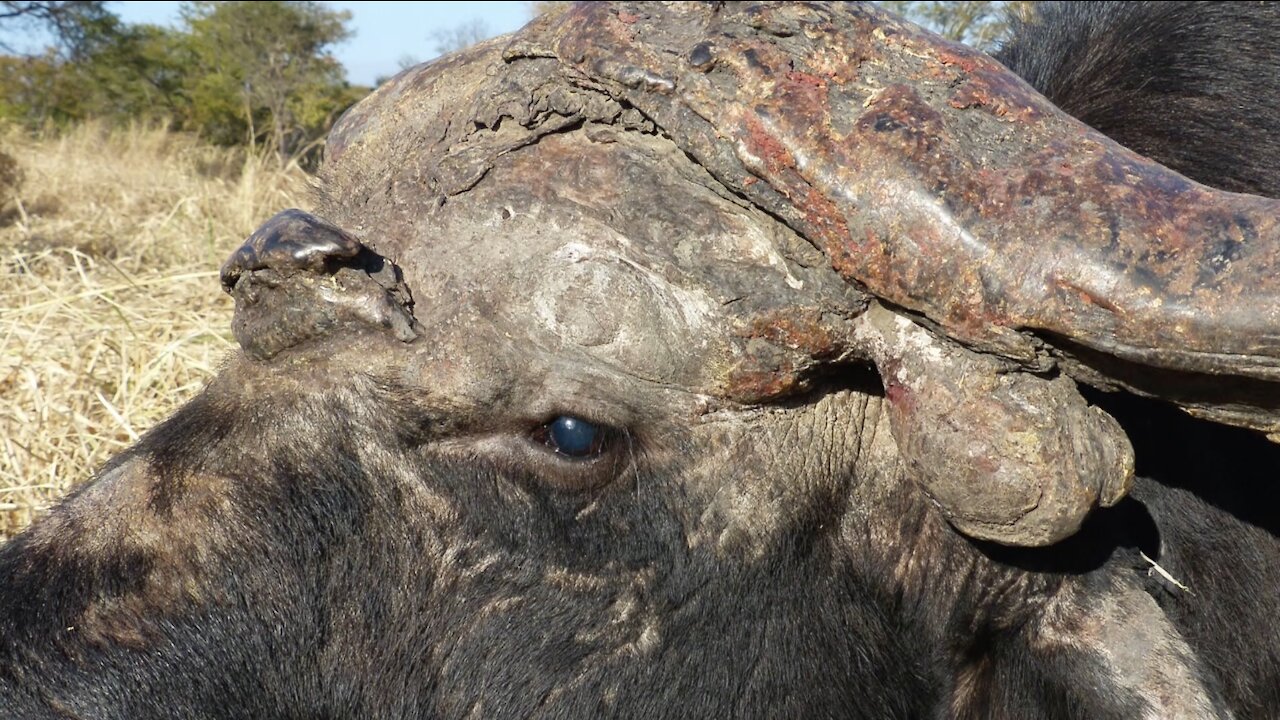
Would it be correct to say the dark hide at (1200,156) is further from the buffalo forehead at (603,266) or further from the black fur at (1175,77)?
the buffalo forehead at (603,266)

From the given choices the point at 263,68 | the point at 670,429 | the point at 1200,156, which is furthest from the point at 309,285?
the point at 263,68

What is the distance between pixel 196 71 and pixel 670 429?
92.7 feet

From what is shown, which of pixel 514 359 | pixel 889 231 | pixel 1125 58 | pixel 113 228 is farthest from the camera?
pixel 113 228

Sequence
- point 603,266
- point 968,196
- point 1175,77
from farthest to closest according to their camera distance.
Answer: point 1175,77
point 603,266
point 968,196

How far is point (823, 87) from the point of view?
208 centimetres

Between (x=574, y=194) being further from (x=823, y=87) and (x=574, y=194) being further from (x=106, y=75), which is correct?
(x=106, y=75)

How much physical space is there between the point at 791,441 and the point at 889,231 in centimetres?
55

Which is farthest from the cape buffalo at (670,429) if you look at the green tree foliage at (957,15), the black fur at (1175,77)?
the green tree foliage at (957,15)

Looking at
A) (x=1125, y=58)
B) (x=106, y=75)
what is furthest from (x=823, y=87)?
(x=106, y=75)

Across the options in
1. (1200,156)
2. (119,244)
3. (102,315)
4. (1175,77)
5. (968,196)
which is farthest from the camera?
(119,244)

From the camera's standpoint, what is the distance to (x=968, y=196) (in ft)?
6.48

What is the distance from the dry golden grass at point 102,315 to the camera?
5.22 m

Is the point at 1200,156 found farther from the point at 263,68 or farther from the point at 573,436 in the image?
the point at 263,68

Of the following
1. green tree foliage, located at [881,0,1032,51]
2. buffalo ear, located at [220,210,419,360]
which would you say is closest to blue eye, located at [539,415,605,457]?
buffalo ear, located at [220,210,419,360]
